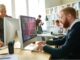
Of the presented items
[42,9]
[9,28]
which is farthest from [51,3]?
[9,28]

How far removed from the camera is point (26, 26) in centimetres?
211

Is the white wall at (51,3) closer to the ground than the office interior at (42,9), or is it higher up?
higher up

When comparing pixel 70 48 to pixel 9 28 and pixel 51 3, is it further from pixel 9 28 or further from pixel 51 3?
pixel 51 3

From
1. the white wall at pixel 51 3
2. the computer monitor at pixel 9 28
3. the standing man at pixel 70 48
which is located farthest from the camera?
the white wall at pixel 51 3

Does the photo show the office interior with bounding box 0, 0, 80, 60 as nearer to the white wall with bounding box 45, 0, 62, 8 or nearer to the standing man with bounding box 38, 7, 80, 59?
the white wall with bounding box 45, 0, 62, 8

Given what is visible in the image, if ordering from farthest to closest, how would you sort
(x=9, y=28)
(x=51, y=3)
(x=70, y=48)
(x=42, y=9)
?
1. (x=51, y=3)
2. (x=42, y=9)
3. (x=9, y=28)
4. (x=70, y=48)

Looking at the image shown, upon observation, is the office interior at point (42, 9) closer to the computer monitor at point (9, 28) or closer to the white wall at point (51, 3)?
the white wall at point (51, 3)

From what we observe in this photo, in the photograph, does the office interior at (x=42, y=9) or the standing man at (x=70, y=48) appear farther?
the office interior at (x=42, y=9)

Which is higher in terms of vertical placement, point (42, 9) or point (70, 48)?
point (42, 9)

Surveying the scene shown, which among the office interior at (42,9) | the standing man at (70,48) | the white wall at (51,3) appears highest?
the white wall at (51,3)

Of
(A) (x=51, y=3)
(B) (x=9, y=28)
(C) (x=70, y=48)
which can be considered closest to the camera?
(C) (x=70, y=48)

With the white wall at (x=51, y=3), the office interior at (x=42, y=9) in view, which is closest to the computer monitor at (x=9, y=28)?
the office interior at (x=42, y=9)

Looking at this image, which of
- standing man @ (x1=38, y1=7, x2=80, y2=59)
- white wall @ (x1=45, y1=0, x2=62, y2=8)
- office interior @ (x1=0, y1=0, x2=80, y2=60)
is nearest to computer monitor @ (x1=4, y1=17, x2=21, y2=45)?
standing man @ (x1=38, y1=7, x2=80, y2=59)

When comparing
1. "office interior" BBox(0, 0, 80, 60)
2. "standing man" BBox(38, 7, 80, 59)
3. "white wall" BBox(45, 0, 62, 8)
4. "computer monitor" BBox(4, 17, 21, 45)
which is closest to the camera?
"standing man" BBox(38, 7, 80, 59)
